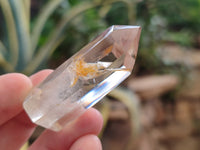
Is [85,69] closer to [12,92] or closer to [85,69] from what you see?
[85,69]

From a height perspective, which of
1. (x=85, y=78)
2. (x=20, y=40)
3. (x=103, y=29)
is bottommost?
(x=103, y=29)

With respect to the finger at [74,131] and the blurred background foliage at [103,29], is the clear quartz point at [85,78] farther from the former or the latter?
the blurred background foliage at [103,29]

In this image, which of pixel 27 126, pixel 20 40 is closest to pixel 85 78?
pixel 27 126

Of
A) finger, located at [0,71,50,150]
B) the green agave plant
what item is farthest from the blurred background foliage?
finger, located at [0,71,50,150]

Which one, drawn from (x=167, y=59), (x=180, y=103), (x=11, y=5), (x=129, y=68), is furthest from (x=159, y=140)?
(x=129, y=68)

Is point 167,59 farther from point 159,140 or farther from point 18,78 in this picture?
point 18,78

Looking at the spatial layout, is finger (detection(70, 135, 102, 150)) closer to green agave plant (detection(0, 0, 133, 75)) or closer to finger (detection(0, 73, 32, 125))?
finger (detection(0, 73, 32, 125))
